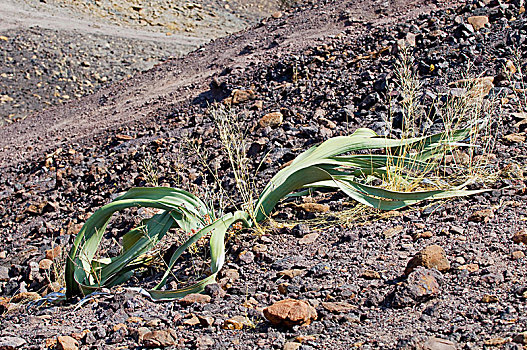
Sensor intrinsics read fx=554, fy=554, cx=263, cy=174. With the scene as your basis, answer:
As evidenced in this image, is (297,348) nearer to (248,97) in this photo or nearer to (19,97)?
(248,97)

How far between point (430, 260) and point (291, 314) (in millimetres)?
604

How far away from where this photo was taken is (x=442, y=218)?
2619 mm

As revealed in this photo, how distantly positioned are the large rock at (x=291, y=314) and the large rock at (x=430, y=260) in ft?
1.52

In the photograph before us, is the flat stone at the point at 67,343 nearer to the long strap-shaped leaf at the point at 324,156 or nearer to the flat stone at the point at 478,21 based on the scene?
the long strap-shaped leaf at the point at 324,156

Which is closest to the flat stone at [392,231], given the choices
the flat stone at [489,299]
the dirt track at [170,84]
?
the flat stone at [489,299]

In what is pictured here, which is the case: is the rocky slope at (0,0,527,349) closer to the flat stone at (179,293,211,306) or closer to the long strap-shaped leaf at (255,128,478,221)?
the flat stone at (179,293,211,306)

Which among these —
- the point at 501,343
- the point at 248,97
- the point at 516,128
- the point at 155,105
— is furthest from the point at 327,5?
the point at 501,343

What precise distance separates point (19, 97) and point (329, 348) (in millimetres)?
11044

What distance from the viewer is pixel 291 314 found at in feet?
6.30

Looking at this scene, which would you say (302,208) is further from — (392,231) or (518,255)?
(518,255)

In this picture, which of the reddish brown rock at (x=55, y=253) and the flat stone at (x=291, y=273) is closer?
the flat stone at (x=291, y=273)

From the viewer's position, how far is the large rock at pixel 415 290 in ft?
6.35

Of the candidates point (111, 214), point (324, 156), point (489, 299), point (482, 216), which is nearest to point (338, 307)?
point (489, 299)

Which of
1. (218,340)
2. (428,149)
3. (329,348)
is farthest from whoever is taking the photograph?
(428,149)
